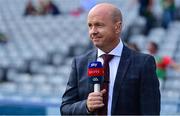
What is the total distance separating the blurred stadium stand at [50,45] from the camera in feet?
33.8

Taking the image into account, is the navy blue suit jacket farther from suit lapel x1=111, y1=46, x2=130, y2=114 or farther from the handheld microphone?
the handheld microphone

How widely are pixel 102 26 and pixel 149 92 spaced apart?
1.29ft

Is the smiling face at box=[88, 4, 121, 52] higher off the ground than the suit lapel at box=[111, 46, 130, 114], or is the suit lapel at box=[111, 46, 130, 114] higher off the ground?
the smiling face at box=[88, 4, 121, 52]

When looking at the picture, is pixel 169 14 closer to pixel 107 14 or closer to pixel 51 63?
pixel 51 63

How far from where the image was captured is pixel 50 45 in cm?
1204

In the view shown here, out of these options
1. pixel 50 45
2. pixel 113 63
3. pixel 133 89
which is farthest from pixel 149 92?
pixel 50 45

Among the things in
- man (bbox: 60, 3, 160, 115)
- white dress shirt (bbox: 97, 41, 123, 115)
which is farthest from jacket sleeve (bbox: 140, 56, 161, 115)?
white dress shirt (bbox: 97, 41, 123, 115)

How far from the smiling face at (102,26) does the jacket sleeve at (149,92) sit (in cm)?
22

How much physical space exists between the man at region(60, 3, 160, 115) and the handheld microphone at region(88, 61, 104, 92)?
0.41ft

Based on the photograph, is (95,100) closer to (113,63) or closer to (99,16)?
(113,63)

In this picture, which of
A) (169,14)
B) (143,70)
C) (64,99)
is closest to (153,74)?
(143,70)

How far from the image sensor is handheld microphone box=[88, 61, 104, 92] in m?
2.79

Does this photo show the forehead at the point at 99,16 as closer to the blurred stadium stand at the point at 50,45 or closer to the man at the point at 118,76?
the man at the point at 118,76

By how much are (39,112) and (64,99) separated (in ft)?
8.50
